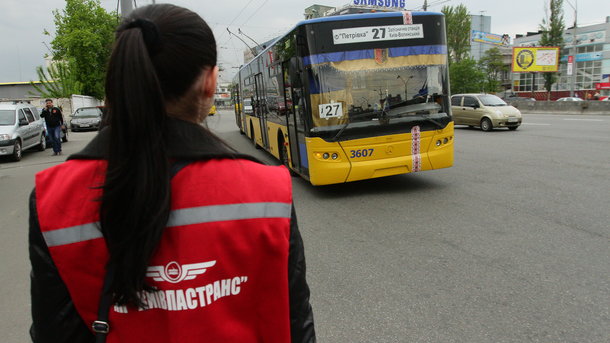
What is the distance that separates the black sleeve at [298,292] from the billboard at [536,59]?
59043 mm

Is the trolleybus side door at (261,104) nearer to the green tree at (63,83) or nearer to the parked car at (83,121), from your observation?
the parked car at (83,121)

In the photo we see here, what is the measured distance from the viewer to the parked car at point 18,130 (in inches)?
531

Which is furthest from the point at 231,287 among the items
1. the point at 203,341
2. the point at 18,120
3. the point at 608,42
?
the point at 608,42

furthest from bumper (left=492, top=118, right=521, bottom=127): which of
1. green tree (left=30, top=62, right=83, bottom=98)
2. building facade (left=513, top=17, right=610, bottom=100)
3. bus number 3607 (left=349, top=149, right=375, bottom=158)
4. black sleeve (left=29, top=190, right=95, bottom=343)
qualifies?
building facade (left=513, top=17, right=610, bottom=100)

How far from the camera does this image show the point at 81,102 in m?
36.4

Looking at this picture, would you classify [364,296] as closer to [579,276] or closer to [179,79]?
[579,276]

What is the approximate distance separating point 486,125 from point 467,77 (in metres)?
33.6

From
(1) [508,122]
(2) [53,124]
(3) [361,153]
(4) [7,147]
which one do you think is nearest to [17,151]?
(4) [7,147]

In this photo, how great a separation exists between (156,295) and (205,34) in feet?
2.16

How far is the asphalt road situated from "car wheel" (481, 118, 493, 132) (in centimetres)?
909

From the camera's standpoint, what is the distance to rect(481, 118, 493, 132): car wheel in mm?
17625

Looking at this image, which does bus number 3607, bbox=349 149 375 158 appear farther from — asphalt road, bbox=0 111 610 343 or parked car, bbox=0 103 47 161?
parked car, bbox=0 103 47 161

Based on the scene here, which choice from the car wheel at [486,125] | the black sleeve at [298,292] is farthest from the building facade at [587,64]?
the black sleeve at [298,292]

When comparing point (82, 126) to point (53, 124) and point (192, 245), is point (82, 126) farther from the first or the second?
point (192, 245)
